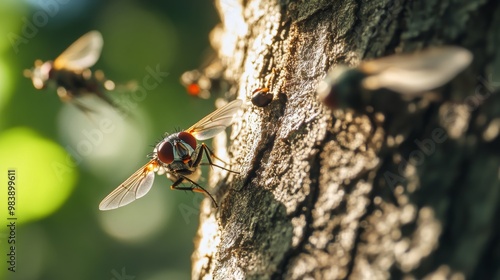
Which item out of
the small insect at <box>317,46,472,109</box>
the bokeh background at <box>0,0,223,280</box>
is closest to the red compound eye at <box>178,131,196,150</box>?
the small insect at <box>317,46,472,109</box>

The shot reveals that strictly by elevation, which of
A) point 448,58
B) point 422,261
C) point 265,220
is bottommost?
point 422,261

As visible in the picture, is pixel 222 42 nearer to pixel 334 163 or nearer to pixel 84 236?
pixel 334 163

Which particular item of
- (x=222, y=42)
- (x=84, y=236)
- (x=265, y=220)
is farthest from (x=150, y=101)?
(x=265, y=220)

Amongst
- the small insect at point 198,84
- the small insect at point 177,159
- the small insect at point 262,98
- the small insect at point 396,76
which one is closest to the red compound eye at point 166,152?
the small insect at point 177,159

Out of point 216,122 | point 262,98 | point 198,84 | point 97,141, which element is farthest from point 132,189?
point 97,141

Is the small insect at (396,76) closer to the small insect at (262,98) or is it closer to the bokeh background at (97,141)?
the small insect at (262,98)
